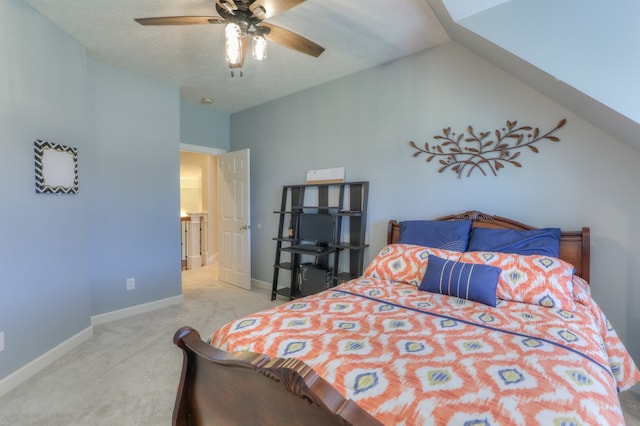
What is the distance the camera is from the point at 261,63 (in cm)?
319

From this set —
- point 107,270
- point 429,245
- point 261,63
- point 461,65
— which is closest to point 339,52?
point 261,63

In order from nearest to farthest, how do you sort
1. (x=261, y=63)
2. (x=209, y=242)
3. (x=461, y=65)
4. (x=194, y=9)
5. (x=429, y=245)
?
(x=194, y=9)
(x=429, y=245)
(x=461, y=65)
(x=261, y=63)
(x=209, y=242)

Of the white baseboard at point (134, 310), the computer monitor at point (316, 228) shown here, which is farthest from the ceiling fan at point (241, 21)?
the white baseboard at point (134, 310)

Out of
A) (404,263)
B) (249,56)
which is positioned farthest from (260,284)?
(249,56)

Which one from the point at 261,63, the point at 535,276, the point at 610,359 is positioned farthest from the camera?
the point at 261,63

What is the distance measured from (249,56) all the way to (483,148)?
235 cm

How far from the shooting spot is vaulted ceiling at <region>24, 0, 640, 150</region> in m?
1.58

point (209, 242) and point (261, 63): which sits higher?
point (261, 63)

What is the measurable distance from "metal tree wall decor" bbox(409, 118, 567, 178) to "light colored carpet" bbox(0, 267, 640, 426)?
1.85 m

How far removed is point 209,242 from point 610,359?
6.17 meters

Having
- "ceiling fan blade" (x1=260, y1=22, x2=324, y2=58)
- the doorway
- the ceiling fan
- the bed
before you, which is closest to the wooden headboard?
the bed

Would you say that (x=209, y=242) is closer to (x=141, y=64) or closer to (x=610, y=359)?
(x=141, y=64)

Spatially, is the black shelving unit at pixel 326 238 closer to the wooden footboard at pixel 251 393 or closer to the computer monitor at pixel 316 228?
the computer monitor at pixel 316 228

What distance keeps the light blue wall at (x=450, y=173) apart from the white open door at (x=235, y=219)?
318 millimetres
